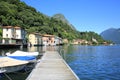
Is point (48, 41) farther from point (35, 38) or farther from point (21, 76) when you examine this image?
point (21, 76)

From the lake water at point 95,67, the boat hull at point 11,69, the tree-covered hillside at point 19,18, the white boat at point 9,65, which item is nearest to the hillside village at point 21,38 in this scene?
the tree-covered hillside at point 19,18

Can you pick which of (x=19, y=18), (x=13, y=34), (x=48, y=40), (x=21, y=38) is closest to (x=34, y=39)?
(x=19, y=18)

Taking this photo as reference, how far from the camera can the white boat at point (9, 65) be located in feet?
89.8

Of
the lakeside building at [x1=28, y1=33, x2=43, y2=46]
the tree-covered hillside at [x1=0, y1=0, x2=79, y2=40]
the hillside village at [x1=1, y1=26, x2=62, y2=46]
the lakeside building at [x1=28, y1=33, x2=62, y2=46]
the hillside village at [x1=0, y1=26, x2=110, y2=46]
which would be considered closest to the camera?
the hillside village at [x1=0, y1=26, x2=110, y2=46]

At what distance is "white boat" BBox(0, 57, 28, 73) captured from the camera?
27.4m

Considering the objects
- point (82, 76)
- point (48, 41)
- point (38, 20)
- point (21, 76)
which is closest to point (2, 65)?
point (21, 76)

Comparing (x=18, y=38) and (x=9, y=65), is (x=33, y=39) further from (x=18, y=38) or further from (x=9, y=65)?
(x=9, y=65)

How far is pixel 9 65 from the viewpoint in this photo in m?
28.1

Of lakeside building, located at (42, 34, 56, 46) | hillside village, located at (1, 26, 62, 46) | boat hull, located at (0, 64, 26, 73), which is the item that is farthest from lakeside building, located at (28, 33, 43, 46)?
boat hull, located at (0, 64, 26, 73)

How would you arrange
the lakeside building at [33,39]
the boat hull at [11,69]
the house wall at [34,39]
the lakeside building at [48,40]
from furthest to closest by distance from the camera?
the lakeside building at [48,40], the house wall at [34,39], the lakeside building at [33,39], the boat hull at [11,69]

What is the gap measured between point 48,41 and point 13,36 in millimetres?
56949

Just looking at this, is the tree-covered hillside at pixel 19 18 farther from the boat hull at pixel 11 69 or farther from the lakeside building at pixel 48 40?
the boat hull at pixel 11 69

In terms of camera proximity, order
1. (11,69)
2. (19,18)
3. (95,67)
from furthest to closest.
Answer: (19,18) → (95,67) → (11,69)

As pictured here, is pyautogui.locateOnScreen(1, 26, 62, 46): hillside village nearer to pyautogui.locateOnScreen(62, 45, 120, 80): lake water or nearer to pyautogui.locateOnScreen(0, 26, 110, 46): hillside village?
pyautogui.locateOnScreen(0, 26, 110, 46): hillside village
